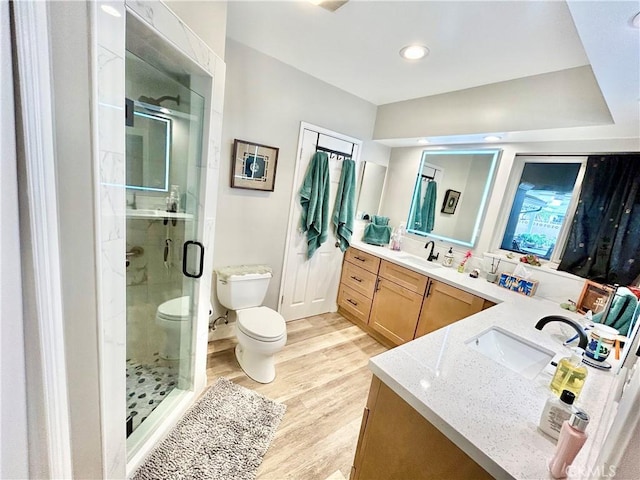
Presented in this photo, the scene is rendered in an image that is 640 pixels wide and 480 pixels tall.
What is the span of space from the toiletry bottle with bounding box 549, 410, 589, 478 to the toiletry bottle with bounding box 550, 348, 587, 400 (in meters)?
0.26

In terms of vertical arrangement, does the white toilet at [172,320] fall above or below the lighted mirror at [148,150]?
below

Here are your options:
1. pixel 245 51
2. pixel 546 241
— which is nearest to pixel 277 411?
pixel 546 241

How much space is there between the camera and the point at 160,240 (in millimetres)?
1604

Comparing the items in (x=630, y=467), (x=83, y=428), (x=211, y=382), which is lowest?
(x=211, y=382)

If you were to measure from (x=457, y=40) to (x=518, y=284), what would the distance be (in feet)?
5.77

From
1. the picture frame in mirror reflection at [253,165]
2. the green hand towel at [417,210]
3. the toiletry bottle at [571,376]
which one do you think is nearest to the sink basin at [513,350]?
the toiletry bottle at [571,376]

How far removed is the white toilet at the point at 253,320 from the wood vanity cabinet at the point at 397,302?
1.07 m

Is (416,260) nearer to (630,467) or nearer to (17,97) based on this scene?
(630,467)

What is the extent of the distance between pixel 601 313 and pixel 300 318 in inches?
91.3

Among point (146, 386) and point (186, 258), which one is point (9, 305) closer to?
point (186, 258)

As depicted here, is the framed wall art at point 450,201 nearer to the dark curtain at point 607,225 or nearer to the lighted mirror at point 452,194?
the lighted mirror at point 452,194

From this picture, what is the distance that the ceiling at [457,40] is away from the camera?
952 millimetres

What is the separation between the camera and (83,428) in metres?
0.86

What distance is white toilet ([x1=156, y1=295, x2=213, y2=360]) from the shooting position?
64.7 inches
